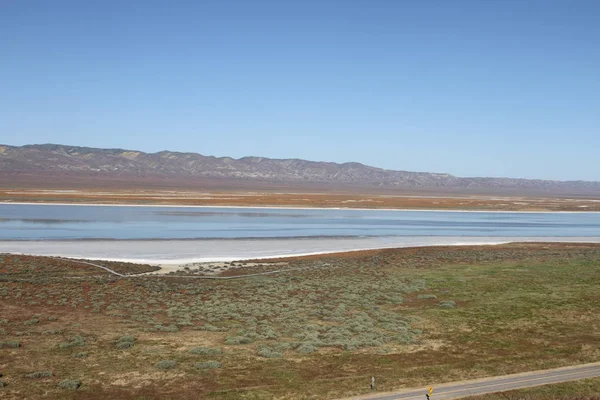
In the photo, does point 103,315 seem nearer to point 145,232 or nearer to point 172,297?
point 172,297

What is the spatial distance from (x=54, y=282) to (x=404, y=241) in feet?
120

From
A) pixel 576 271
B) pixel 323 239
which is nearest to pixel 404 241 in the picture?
pixel 323 239

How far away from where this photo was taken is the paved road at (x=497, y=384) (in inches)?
624

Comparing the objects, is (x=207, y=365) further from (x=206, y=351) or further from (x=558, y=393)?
(x=558, y=393)

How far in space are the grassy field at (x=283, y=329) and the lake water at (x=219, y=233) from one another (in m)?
8.96

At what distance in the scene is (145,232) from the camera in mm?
58719

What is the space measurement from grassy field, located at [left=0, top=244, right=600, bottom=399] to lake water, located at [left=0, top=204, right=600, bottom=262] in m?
8.96

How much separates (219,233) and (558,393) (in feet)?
154

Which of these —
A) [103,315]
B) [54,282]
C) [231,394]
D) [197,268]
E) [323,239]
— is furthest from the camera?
[323,239]

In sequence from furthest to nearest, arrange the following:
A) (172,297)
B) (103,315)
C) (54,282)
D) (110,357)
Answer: (54,282), (172,297), (103,315), (110,357)

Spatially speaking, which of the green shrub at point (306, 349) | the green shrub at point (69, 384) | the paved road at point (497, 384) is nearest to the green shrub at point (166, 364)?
the green shrub at point (69, 384)

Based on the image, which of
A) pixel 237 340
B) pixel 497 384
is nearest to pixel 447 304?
pixel 497 384

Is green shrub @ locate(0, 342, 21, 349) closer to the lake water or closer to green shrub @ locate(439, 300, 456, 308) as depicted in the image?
green shrub @ locate(439, 300, 456, 308)

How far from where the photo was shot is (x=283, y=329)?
78.2 feet
